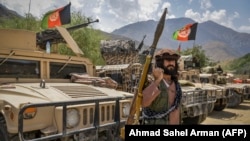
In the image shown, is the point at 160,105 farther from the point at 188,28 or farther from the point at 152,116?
the point at 188,28

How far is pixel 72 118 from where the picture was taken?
11.7ft

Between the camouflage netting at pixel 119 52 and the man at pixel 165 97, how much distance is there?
25.1ft

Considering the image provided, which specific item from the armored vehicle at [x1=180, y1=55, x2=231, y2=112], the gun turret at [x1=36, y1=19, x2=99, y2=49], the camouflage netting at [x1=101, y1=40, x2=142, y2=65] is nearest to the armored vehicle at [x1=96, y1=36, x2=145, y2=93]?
the camouflage netting at [x1=101, y1=40, x2=142, y2=65]

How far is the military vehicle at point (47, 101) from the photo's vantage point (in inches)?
131

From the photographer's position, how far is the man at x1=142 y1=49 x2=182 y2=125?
2.55 meters

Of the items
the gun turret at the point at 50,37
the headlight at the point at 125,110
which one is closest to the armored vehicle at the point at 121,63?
the gun turret at the point at 50,37

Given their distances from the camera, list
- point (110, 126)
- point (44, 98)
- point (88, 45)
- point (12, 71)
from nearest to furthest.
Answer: point (44, 98)
point (110, 126)
point (12, 71)
point (88, 45)

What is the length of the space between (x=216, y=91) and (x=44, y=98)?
8363mm

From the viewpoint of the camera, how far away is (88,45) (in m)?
22.8

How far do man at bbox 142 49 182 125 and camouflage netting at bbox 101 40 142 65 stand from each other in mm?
7658

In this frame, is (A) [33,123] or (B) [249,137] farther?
(A) [33,123]

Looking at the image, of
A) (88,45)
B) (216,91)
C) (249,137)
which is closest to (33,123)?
(249,137)

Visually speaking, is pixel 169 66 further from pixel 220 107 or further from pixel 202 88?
pixel 220 107

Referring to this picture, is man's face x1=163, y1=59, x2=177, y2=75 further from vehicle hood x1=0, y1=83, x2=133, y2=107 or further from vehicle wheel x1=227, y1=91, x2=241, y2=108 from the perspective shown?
vehicle wheel x1=227, y1=91, x2=241, y2=108
